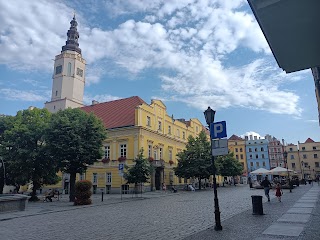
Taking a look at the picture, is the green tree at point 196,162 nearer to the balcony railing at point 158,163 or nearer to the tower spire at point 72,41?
the balcony railing at point 158,163

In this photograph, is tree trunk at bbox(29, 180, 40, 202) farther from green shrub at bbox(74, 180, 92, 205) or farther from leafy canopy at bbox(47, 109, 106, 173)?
green shrub at bbox(74, 180, 92, 205)

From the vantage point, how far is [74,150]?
24.4m

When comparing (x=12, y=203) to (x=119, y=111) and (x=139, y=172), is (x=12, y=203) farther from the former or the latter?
(x=119, y=111)

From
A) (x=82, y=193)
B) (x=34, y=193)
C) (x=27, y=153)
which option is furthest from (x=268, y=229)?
(x=34, y=193)

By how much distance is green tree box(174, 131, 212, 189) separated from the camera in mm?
42344

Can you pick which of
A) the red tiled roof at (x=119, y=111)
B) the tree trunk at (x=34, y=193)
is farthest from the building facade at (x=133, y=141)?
the tree trunk at (x=34, y=193)

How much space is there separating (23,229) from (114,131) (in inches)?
1252

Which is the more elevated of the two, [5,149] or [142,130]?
[142,130]

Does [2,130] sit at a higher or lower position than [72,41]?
lower

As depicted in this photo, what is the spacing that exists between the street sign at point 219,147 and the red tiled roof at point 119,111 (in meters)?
31.3

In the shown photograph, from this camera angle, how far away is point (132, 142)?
40.3 m

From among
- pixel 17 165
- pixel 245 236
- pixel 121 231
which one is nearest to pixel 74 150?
pixel 17 165

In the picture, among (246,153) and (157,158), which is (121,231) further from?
(246,153)

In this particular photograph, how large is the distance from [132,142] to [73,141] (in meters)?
16.4
